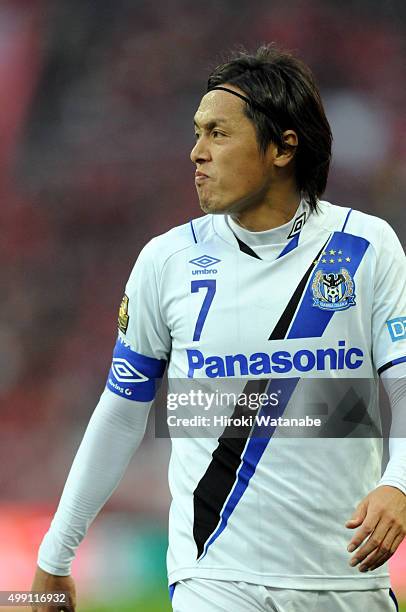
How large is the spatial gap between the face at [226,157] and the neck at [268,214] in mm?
42

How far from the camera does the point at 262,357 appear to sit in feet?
9.31

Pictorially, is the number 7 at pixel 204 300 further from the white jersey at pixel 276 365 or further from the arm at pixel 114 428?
the arm at pixel 114 428

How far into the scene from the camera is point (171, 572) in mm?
2842

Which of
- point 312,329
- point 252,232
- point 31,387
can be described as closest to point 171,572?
point 312,329

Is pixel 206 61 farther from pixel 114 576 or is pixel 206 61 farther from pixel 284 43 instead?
pixel 114 576

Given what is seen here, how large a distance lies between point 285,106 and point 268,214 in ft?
0.97

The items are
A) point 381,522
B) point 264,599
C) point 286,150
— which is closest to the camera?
point 381,522

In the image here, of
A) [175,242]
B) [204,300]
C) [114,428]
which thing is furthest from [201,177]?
[114,428]

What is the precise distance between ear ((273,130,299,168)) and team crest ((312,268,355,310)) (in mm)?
365

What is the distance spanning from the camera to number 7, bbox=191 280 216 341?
9.48 feet

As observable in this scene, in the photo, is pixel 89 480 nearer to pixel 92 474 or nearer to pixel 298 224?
pixel 92 474

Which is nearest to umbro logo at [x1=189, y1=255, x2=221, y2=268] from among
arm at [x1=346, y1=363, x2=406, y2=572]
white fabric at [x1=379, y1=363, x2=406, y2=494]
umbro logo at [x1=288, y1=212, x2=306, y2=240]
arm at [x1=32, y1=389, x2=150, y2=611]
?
umbro logo at [x1=288, y1=212, x2=306, y2=240]

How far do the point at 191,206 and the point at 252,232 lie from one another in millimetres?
4913

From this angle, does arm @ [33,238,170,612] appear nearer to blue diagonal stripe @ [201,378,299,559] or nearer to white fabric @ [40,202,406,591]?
white fabric @ [40,202,406,591]
